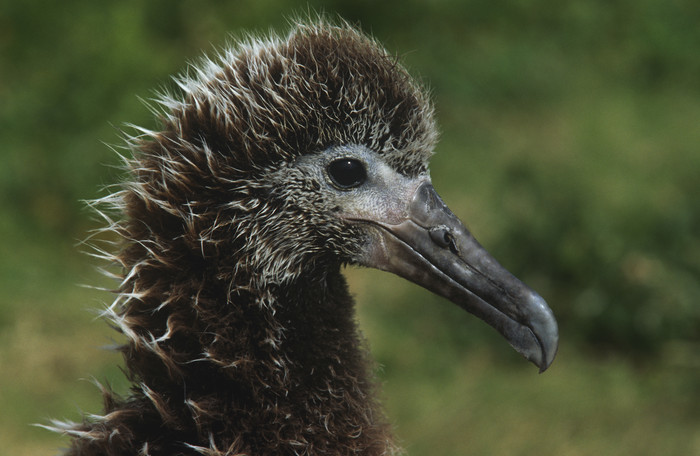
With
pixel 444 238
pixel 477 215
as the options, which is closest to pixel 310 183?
pixel 444 238

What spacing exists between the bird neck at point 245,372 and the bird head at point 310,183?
4.2 inches

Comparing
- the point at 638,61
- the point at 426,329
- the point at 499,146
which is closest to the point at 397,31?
the point at 499,146

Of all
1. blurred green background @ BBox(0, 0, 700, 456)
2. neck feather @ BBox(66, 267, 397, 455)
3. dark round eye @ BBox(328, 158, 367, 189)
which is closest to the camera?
neck feather @ BBox(66, 267, 397, 455)

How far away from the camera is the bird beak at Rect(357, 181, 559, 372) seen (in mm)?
2740

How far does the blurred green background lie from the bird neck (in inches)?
64.9

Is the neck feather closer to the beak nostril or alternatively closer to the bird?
the bird

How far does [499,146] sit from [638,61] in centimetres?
233

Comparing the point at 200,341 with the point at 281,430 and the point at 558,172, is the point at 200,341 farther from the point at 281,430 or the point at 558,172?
the point at 558,172

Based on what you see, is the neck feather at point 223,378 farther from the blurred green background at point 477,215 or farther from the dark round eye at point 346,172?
the blurred green background at point 477,215

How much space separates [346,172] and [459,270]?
464mm

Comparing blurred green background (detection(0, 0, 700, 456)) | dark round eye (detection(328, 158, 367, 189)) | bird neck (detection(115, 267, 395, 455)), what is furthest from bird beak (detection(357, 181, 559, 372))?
blurred green background (detection(0, 0, 700, 456))

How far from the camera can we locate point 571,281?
6.36 m

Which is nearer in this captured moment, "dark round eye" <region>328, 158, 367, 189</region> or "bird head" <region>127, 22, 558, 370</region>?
"bird head" <region>127, 22, 558, 370</region>

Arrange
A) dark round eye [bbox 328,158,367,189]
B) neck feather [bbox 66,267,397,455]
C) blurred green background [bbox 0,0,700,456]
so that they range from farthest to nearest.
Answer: blurred green background [bbox 0,0,700,456] < dark round eye [bbox 328,158,367,189] < neck feather [bbox 66,267,397,455]
